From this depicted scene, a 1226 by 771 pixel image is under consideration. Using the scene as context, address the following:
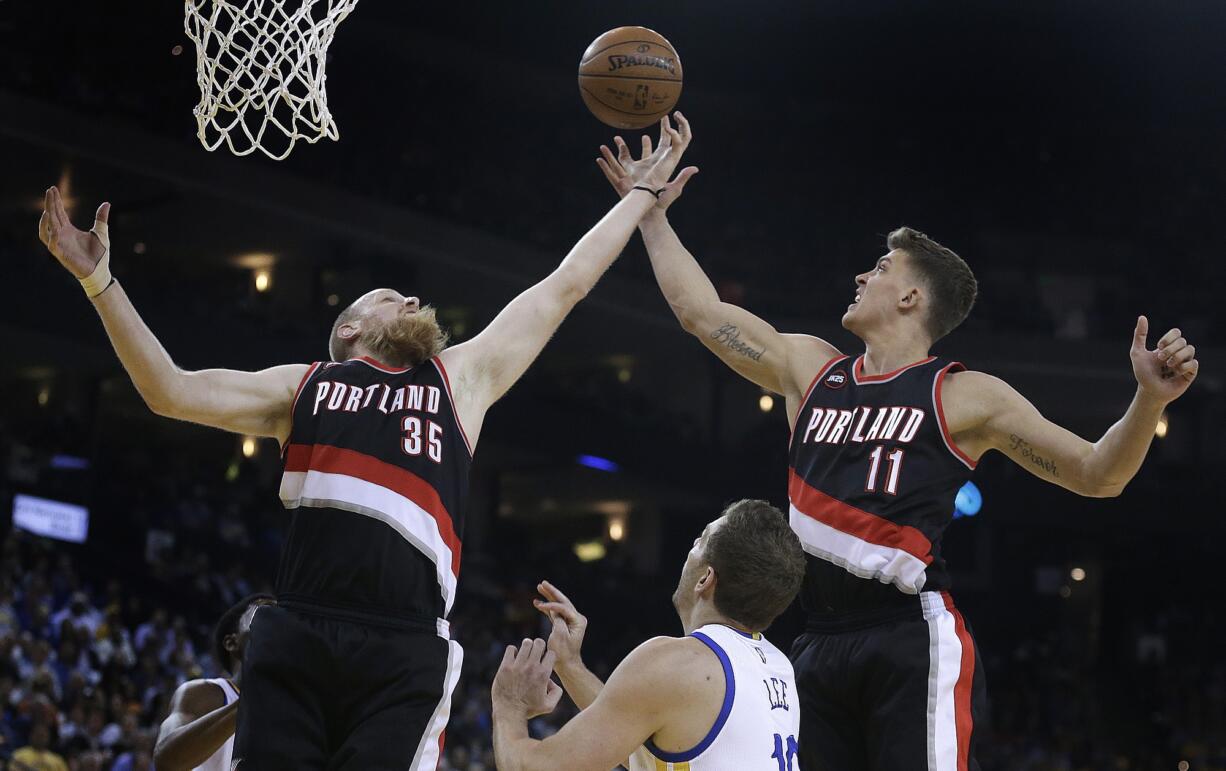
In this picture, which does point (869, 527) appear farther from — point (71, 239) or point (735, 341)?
point (71, 239)

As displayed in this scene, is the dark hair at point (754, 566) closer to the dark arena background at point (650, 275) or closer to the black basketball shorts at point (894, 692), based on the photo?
the black basketball shorts at point (894, 692)

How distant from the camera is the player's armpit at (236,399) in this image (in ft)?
13.2

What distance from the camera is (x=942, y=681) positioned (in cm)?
434

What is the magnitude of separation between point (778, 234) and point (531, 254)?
5377 millimetres

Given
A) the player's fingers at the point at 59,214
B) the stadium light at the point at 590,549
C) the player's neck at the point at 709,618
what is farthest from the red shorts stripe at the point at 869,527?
the stadium light at the point at 590,549

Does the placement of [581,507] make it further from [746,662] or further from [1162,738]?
[746,662]

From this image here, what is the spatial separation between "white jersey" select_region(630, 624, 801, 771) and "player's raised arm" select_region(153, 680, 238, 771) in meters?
2.08

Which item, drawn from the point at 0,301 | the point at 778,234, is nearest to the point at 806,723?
the point at 0,301

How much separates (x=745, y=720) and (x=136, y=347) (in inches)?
76.3

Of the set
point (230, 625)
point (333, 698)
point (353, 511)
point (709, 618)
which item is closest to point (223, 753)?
point (230, 625)

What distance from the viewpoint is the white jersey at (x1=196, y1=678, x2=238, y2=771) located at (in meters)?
5.56

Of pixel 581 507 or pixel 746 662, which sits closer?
pixel 746 662

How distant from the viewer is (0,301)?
19641mm

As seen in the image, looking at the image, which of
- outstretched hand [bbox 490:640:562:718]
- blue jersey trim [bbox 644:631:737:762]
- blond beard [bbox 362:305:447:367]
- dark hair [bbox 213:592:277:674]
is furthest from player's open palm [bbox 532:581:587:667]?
dark hair [bbox 213:592:277:674]
